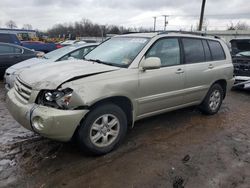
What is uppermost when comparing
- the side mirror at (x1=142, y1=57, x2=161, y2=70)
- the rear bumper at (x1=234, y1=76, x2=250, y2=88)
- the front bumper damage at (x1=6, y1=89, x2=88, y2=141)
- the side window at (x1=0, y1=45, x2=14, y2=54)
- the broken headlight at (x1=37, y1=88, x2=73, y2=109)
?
the side mirror at (x1=142, y1=57, x2=161, y2=70)

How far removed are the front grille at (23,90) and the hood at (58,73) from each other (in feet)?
0.19

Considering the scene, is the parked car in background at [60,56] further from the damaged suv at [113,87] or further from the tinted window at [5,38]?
the tinted window at [5,38]

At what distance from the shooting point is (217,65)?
5.82 meters

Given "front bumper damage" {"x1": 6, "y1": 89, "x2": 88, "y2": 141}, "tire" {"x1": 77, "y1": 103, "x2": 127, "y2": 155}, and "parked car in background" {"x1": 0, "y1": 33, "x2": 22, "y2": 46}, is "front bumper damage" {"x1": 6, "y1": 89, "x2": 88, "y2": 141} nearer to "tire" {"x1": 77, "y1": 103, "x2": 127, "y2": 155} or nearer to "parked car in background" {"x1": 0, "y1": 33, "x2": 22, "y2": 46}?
"tire" {"x1": 77, "y1": 103, "x2": 127, "y2": 155}

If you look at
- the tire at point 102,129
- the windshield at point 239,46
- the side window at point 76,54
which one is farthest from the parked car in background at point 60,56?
the windshield at point 239,46

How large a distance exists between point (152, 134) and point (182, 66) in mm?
1327

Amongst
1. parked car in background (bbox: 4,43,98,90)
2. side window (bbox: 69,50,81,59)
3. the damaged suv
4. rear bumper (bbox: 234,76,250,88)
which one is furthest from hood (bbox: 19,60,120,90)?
rear bumper (bbox: 234,76,250,88)

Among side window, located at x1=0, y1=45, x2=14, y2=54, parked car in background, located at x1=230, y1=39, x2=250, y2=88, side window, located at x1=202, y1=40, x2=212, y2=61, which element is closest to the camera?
side window, located at x1=202, y1=40, x2=212, y2=61

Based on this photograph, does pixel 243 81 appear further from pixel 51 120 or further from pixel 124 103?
pixel 51 120

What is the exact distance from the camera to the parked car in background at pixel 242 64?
8634 mm

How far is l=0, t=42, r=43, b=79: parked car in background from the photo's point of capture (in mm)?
→ 9633

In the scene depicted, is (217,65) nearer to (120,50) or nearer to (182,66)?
(182,66)

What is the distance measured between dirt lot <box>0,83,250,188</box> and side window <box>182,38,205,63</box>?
1.29 metres

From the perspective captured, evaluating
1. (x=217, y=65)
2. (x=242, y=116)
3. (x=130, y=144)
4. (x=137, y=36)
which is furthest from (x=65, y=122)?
(x=242, y=116)
